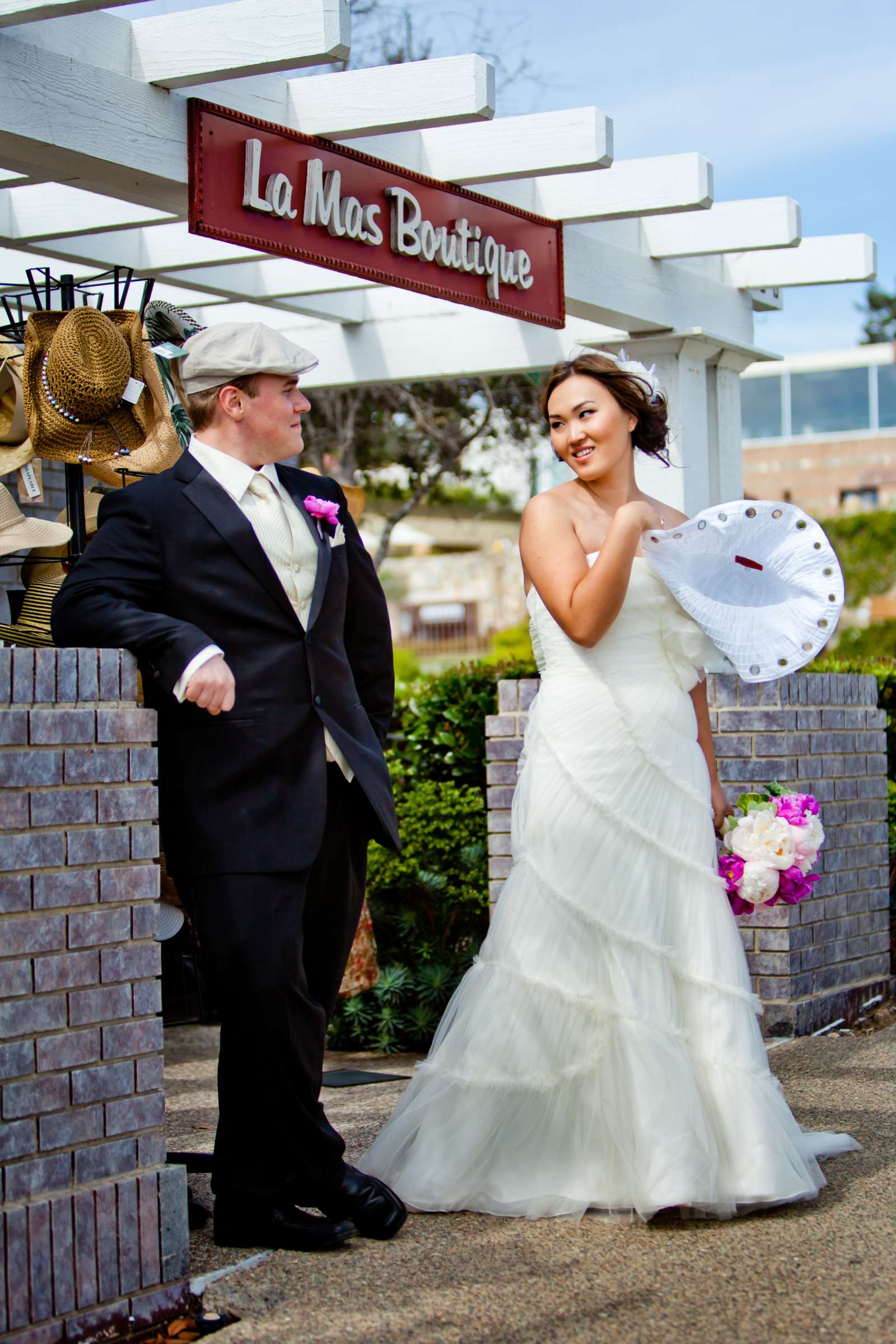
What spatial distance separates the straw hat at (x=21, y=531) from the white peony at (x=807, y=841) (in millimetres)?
2480

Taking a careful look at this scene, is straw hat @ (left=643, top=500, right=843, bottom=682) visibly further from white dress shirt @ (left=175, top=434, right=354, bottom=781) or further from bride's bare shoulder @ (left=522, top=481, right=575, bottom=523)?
white dress shirt @ (left=175, top=434, right=354, bottom=781)

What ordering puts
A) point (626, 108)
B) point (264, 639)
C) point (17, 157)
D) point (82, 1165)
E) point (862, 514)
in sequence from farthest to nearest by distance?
point (862, 514)
point (626, 108)
point (17, 157)
point (264, 639)
point (82, 1165)

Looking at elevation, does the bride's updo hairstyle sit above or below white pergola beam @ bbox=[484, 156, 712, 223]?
below

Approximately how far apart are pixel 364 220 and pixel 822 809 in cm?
294

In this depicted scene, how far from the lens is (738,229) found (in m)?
6.80

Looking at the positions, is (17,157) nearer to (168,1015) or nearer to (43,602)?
(43,602)

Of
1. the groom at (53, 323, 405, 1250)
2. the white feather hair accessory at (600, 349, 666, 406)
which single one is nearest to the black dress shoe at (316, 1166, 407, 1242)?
the groom at (53, 323, 405, 1250)

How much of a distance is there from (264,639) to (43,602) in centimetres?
209

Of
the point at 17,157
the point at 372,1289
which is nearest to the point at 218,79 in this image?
the point at 17,157

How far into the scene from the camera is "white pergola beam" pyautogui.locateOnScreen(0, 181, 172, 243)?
602 cm

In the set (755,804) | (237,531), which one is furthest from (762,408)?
(237,531)

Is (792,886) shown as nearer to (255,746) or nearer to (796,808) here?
(796,808)

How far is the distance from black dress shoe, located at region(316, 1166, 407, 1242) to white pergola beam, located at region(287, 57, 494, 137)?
3423 millimetres

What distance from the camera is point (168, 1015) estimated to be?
17.2 ft
